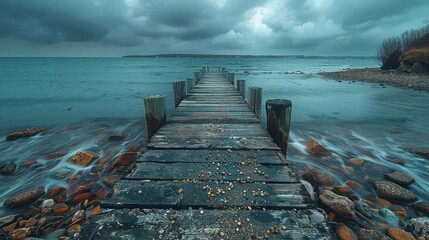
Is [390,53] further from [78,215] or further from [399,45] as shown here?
[78,215]

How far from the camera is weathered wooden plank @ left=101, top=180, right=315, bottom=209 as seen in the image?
2359 millimetres

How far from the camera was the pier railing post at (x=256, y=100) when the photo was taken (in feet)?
22.7

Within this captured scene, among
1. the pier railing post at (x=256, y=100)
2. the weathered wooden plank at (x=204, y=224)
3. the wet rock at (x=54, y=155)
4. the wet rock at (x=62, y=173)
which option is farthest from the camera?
the pier railing post at (x=256, y=100)

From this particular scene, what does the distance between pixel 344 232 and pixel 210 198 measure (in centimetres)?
234

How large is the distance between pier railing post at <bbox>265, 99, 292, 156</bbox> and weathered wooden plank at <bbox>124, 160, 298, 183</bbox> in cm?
137

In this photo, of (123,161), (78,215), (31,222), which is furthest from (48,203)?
(123,161)

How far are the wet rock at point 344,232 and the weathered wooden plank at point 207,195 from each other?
4.26 feet

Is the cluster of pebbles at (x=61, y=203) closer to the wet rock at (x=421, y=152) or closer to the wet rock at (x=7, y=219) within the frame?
the wet rock at (x=7, y=219)

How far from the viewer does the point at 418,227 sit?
10.8 feet

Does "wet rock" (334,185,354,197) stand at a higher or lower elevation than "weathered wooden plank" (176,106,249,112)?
lower

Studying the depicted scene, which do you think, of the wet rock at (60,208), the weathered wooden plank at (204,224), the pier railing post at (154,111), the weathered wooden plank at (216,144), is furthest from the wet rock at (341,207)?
the wet rock at (60,208)

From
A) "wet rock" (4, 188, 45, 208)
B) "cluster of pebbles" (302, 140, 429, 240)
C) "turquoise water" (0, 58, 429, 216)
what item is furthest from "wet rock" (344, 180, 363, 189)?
"wet rock" (4, 188, 45, 208)

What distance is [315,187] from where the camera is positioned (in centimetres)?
471

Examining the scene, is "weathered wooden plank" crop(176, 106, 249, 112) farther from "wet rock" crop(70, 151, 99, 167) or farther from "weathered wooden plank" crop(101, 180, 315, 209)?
"weathered wooden plank" crop(101, 180, 315, 209)
